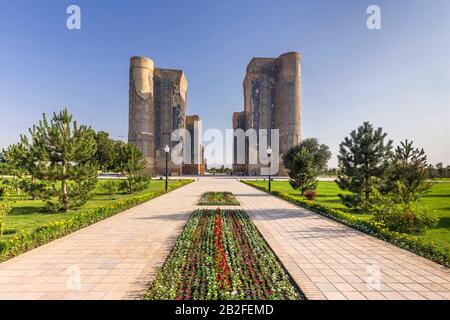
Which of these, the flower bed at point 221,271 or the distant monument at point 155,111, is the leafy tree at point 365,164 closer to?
the flower bed at point 221,271

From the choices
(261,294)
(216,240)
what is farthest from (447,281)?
(216,240)

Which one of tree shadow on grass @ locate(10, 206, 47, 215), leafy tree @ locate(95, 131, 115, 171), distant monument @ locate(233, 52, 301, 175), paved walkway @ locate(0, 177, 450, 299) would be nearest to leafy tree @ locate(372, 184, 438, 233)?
paved walkway @ locate(0, 177, 450, 299)

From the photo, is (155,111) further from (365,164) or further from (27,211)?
(365,164)

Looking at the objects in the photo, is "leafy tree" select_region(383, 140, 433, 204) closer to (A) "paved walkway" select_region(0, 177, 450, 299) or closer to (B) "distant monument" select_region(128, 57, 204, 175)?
(A) "paved walkway" select_region(0, 177, 450, 299)

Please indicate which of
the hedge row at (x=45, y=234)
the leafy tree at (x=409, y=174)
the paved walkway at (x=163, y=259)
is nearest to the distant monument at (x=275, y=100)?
the leafy tree at (x=409, y=174)

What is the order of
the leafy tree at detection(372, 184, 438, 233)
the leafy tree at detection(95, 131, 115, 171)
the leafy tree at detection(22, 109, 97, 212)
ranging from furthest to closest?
the leafy tree at detection(95, 131, 115, 171), the leafy tree at detection(22, 109, 97, 212), the leafy tree at detection(372, 184, 438, 233)

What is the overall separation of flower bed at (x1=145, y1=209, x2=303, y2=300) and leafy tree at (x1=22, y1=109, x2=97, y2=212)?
8.15m

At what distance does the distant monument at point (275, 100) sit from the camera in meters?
68.8

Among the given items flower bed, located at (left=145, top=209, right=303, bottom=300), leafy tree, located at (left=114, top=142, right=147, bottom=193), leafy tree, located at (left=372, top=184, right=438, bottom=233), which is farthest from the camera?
leafy tree, located at (left=114, top=142, right=147, bottom=193)

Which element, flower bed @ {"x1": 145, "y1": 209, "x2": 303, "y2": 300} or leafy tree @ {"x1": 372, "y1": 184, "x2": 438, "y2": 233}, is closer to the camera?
flower bed @ {"x1": 145, "y1": 209, "x2": 303, "y2": 300}

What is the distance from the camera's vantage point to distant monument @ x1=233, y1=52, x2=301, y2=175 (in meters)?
68.8

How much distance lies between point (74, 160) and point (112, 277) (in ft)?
32.4
